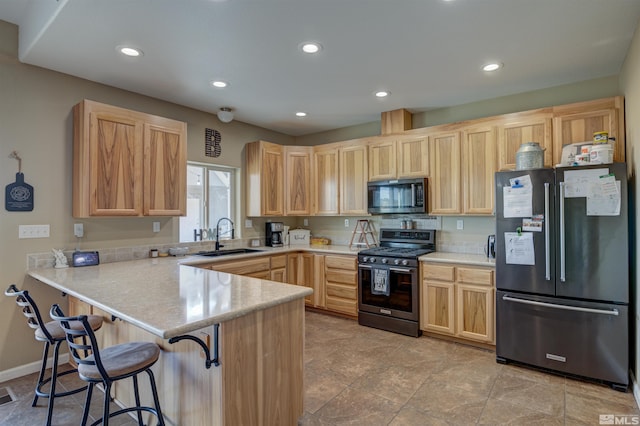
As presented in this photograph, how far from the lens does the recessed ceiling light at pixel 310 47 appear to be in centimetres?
257

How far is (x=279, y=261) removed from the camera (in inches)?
176

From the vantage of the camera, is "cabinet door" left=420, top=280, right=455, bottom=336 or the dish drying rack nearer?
"cabinet door" left=420, top=280, right=455, bottom=336

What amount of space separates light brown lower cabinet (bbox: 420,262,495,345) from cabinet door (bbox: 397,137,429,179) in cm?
114

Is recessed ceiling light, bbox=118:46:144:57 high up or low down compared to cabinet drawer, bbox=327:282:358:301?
up

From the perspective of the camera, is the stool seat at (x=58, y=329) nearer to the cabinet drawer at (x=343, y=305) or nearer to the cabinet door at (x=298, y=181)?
the cabinet drawer at (x=343, y=305)

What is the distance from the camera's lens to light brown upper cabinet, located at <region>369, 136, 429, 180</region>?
13.3 feet

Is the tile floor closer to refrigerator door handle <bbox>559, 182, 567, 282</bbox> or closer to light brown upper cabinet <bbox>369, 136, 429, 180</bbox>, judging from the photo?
refrigerator door handle <bbox>559, 182, 567, 282</bbox>

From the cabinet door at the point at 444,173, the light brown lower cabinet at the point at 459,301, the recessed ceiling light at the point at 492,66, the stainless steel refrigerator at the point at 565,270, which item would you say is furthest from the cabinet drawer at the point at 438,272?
the recessed ceiling light at the point at 492,66

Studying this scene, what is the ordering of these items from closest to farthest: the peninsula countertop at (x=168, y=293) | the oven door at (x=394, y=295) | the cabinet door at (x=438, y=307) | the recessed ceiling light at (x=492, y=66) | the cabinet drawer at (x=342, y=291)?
the peninsula countertop at (x=168, y=293)
the recessed ceiling light at (x=492, y=66)
the cabinet door at (x=438, y=307)
the oven door at (x=394, y=295)
the cabinet drawer at (x=342, y=291)

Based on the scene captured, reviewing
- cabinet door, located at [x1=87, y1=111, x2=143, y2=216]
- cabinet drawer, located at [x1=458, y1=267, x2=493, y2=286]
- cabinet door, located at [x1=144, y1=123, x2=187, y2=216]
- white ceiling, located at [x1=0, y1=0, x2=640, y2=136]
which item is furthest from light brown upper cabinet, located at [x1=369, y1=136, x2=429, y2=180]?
cabinet door, located at [x1=87, y1=111, x2=143, y2=216]

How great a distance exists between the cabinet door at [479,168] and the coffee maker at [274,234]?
2.60 metres

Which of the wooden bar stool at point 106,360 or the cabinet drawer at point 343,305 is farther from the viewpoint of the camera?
the cabinet drawer at point 343,305

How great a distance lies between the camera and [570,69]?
3082 mm

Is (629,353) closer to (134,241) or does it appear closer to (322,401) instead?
(322,401)
